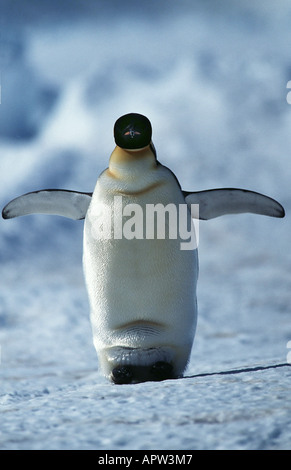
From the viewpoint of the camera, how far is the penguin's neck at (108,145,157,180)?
2390 mm

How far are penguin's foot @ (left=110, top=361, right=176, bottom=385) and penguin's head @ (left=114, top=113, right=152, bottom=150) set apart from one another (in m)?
0.87

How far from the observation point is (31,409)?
1752 millimetres

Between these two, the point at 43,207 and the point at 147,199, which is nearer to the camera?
the point at 147,199

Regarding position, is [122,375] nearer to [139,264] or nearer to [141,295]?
[141,295]

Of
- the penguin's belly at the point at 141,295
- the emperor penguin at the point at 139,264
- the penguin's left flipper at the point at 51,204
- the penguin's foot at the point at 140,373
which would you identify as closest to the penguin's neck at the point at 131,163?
the emperor penguin at the point at 139,264

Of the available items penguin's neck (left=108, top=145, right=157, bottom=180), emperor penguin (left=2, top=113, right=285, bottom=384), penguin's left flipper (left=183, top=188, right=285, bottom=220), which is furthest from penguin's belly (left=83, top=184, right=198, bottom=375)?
penguin's left flipper (left=183, top=188, right=285, bottom=220)

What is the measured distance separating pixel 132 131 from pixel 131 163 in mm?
127

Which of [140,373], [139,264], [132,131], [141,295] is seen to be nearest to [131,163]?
[132,131]

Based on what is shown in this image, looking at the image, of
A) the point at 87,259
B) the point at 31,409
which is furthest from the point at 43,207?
the point at 31,409

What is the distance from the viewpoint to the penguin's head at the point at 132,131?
2.36 meters

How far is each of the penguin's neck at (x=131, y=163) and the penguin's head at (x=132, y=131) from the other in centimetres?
4

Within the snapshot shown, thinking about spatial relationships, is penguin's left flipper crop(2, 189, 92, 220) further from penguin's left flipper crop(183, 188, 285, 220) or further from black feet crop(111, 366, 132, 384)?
black feet crop(111, 366, 132, 384)

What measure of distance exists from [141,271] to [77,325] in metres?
4.81
